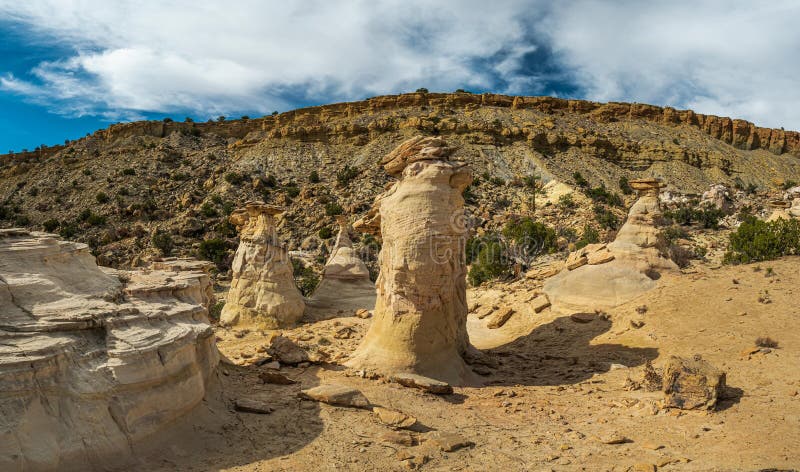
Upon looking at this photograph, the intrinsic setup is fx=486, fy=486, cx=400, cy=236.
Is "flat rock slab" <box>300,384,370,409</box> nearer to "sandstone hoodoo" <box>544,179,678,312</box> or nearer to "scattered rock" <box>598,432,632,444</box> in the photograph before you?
"scattered rock" <box>598,432,632,444</box>

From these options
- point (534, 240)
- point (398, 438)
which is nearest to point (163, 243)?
point (534, 240)

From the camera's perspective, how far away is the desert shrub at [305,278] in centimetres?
2081

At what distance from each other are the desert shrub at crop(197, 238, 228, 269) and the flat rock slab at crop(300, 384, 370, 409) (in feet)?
75.8

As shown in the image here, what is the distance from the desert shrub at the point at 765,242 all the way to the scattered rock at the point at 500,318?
24.1 ft

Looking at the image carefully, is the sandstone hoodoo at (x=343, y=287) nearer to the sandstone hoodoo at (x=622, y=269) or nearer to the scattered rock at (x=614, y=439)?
the sandstone hoodoo at (x=622, y=269)

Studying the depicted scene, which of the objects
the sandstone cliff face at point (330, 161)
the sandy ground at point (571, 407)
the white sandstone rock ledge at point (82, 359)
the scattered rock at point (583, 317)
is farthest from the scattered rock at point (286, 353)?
the sandstone cliff face at point (330, 161)

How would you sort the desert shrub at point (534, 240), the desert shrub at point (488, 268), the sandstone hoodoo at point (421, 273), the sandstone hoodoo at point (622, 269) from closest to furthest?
the sandstone hoodoo at point (421, 273)
the sandstone hoodoo at point (622, 269)
the desert shrub at point (488, 268)
the desert shrub at point (534, 240)

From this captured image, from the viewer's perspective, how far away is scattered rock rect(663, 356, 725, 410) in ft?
22.0

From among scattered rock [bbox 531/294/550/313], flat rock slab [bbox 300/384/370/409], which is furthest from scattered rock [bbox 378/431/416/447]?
scattered rock [bbox 531/294/550/313]

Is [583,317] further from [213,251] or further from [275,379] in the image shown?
[213,251]

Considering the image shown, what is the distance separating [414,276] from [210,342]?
142 inches

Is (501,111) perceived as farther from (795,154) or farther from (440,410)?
(440,410)

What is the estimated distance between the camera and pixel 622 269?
13.3 meters

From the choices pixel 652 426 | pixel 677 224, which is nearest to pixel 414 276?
pixel 652 426
